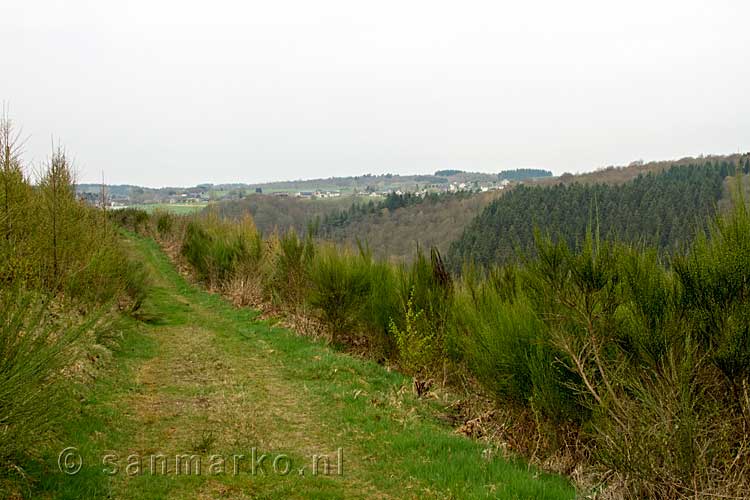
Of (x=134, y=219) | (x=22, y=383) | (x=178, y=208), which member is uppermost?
(x=178, y=208)

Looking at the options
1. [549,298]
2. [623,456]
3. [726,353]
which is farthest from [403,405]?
[726,353]

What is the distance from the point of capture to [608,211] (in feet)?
65.5

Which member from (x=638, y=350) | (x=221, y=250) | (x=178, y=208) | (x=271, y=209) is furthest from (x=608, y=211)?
(x=178, y=208)

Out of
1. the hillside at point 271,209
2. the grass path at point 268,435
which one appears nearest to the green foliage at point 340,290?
the grass path at point 268,435

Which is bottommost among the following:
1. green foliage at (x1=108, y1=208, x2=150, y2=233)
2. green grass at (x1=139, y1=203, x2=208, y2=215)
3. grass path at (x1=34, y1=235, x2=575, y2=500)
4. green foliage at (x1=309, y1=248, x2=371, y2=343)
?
grass path at (x1=34, y1=235, x2=575, y2=500)

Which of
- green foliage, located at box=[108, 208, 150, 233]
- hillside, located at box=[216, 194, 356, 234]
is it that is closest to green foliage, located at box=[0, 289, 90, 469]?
hillside, located at box=[216, 194, 356, 234]

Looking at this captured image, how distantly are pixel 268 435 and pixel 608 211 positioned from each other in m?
17.3

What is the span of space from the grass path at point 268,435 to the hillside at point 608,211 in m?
2.38

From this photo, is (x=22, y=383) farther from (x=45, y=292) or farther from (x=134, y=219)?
(x=134, y=219)

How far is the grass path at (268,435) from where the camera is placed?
4539 millimetres

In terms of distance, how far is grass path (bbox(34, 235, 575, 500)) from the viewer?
454 centimetres

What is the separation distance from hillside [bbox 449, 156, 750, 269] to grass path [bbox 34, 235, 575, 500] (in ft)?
7.80

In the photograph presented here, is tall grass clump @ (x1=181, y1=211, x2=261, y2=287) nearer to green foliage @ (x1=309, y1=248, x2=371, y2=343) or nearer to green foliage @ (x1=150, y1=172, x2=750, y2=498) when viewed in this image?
green foliage @ (x1=309, y1=248, x2=371, y2=343)

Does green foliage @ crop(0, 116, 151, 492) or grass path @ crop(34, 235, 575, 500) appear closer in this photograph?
green foliage @ crop(0, 116, 151, 492)
